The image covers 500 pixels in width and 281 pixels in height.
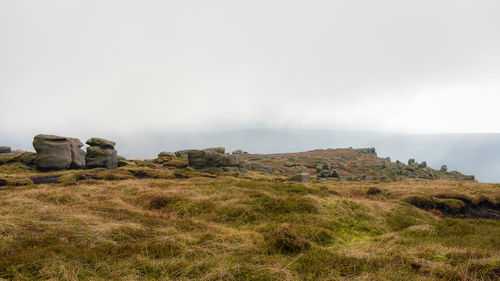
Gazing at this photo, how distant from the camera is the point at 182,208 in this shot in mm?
13469

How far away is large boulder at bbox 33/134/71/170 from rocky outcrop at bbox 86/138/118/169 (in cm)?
437

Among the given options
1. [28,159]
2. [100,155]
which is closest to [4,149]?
[28,159]

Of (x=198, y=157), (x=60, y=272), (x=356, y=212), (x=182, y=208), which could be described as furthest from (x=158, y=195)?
(x=198, y=157)

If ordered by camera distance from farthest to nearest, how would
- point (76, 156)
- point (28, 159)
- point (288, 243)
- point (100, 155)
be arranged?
point (100, 155)
point (76, 156)
point (28, 159)
point (288, 243)

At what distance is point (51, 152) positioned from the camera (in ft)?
136

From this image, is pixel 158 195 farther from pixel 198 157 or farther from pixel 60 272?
pixel 198 157

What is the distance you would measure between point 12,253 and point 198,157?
47.0 meters

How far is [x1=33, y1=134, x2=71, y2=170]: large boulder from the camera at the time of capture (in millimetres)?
40516

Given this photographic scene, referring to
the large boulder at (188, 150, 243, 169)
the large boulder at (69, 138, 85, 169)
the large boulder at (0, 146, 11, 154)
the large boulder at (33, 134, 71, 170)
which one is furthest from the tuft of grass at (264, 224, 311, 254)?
the large boulder at (0, 146, 11, 154)

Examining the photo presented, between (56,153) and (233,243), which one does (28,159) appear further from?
(233,243)

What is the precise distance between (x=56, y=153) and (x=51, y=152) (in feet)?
2.42

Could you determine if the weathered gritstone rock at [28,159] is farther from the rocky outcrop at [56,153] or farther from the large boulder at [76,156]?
the large boulder at [76,156]

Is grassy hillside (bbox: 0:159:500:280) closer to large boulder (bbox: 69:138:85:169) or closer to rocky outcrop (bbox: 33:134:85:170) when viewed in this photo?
rocky outcrop (bbox: 33:134:85:170)

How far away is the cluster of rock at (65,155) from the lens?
134 feet
